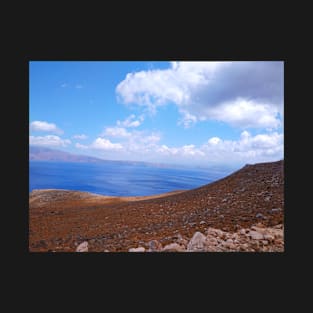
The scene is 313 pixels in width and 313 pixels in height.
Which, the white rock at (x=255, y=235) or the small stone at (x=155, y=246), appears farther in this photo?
the small stone at (x=155, y=246)

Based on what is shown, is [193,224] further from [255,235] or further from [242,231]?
[255,235]

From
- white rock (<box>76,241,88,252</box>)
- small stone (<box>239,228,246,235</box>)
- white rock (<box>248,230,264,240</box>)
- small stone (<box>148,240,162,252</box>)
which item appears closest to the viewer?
white rock (<box>248,230,264,240</box>)

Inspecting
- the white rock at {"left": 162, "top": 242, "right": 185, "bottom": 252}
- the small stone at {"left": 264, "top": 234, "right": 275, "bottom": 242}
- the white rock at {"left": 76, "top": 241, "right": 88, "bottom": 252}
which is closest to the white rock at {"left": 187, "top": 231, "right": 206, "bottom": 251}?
the white rock at {"left": 162, "top": 242, "right": 185, "bottom": 252}

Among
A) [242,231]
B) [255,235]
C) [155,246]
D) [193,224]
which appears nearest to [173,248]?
[155,246]

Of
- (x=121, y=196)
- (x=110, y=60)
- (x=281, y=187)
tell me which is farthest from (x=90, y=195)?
(x=281, y=187)

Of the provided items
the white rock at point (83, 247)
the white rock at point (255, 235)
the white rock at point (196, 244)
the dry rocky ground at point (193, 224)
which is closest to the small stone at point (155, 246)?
the dry rocky ground at point (193, 224)

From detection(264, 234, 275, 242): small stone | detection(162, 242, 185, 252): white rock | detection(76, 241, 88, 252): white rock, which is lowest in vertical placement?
detection(76, 241, 88, 252): white rock

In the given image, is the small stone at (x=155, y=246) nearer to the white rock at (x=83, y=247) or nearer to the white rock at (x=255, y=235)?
the white rock at (x=83, y=247)

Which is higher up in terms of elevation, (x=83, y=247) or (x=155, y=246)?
(x=155, y=246)

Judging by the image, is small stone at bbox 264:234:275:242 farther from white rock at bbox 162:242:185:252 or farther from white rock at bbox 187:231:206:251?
white rock at bbox 162:242:185:252
